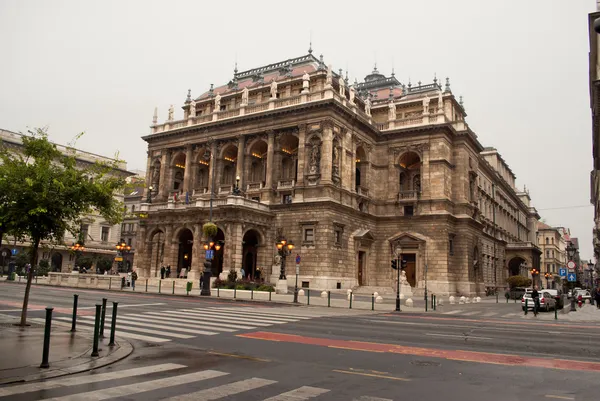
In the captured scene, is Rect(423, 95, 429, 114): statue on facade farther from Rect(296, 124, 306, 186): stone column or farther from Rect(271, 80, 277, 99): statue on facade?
Rect(271, 80, 277, 99): statue on facade

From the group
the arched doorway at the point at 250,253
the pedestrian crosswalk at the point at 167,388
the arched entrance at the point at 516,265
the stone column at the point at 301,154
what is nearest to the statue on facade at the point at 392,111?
the stone column at the point at 301,154

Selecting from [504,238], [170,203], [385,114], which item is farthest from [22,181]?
[504,238]

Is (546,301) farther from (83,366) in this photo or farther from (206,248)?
(83,366)

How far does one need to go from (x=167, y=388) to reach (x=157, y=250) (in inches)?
1783

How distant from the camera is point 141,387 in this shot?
25.0ft

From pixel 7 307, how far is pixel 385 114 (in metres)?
44.5

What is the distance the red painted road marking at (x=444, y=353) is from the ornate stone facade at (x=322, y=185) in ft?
94.1

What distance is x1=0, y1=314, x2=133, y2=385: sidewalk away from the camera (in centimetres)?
816

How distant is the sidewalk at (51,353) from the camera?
8.16 meters

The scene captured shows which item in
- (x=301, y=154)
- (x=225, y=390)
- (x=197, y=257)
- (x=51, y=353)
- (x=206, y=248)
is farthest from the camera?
(x=301, y=154)

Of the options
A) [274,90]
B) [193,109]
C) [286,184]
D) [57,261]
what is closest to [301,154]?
[286,184]

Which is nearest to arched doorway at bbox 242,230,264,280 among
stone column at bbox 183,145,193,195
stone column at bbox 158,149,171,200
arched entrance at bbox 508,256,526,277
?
stone column at bbox 183,145,193,195

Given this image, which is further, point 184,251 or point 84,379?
point 184,251

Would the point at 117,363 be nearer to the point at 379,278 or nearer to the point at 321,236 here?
the point at 321,236
